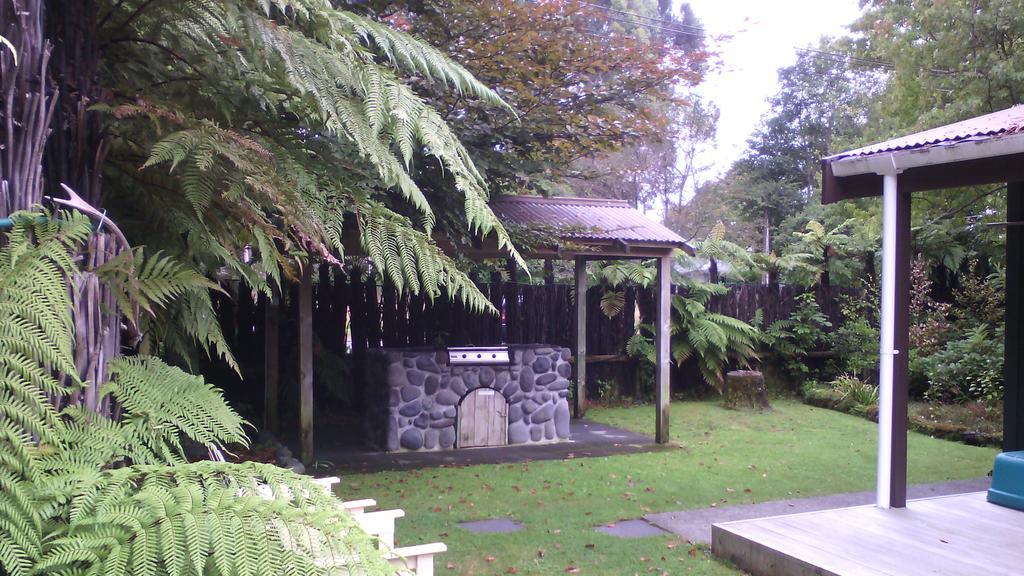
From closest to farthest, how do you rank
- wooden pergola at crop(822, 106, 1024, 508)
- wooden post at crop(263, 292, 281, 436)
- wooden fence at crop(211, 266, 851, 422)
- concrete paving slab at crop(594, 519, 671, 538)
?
wooden pergola at crop(822, 106, 1024, 508) < concrete paving slab at crop(594, 519, 671, 538) < wooden post at crop(263, 292, 281, 436) < wooden fence at crop(211, 266, 851, 422)

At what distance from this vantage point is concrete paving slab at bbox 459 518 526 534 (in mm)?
5566

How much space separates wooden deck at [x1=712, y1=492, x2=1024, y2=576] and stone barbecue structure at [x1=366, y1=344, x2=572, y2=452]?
4.10m

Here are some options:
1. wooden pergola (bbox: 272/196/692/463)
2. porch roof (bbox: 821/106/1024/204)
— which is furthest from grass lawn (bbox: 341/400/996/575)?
porch roof (bbox: 821/106/1024/204)

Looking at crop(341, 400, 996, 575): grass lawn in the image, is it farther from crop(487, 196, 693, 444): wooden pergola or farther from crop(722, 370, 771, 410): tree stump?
crop(722, 370, 771, 410): tree stump

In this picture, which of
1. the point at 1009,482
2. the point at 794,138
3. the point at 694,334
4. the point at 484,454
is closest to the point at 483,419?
the point at 484,454

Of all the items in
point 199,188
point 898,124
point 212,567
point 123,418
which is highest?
point 898,124

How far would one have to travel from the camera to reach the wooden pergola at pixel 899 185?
4.97 metres

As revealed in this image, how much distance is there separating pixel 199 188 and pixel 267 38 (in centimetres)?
56

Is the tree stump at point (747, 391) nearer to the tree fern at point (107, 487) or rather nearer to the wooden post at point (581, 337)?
the wooden post at point (581, 337)

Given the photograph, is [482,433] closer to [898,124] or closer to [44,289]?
[44,289]

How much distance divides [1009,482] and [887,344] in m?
1.26

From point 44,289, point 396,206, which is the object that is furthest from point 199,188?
point 396,206

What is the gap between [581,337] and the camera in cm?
1113

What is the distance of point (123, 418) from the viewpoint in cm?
199
